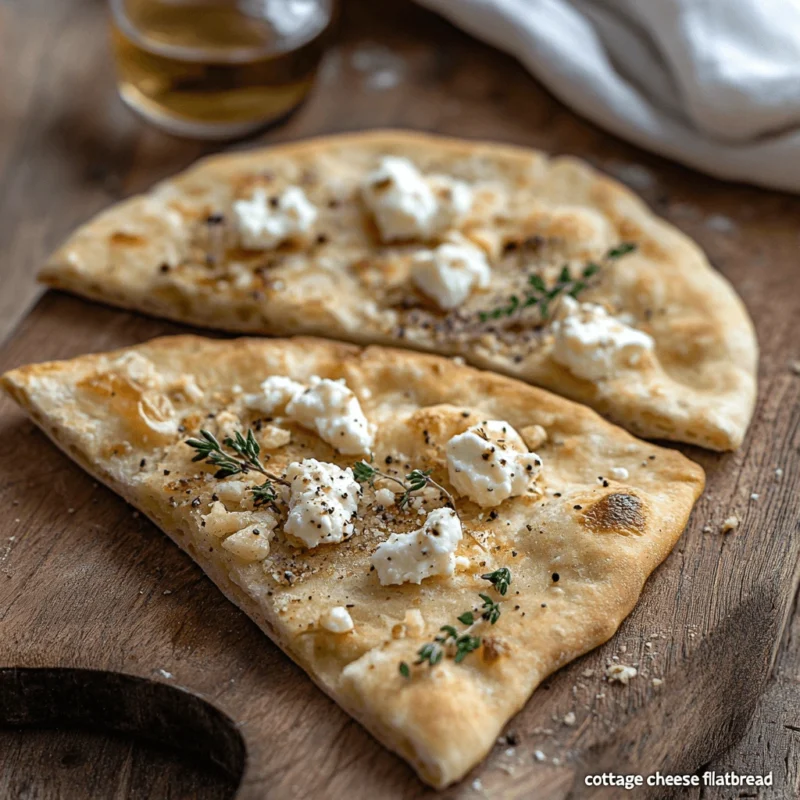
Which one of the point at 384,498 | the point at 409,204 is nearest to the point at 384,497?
the point at 384,498

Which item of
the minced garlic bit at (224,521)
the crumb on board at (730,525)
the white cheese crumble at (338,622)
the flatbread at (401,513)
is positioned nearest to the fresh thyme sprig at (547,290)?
the flatbread at (401,513)

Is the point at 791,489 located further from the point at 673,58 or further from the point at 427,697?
the point at 673,58

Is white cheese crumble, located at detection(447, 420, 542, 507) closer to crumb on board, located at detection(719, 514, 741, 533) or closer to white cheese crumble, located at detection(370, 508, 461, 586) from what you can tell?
white cheese crumble, located at detection(370, 508, 461, 586)

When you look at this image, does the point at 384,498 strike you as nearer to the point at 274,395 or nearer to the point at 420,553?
the point at 420,553

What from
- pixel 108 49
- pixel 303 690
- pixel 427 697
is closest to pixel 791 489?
pixel 427 697

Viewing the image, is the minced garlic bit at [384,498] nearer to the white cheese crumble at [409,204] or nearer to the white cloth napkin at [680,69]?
the white cheese crumble at [409,204]

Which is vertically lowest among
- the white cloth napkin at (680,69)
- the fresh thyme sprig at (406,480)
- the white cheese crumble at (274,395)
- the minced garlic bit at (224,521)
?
the minced garlic bit at (224,521)

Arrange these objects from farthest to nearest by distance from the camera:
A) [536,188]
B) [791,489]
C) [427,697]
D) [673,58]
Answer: [673,58] → [536,188] → [791,489] → [427,697]
